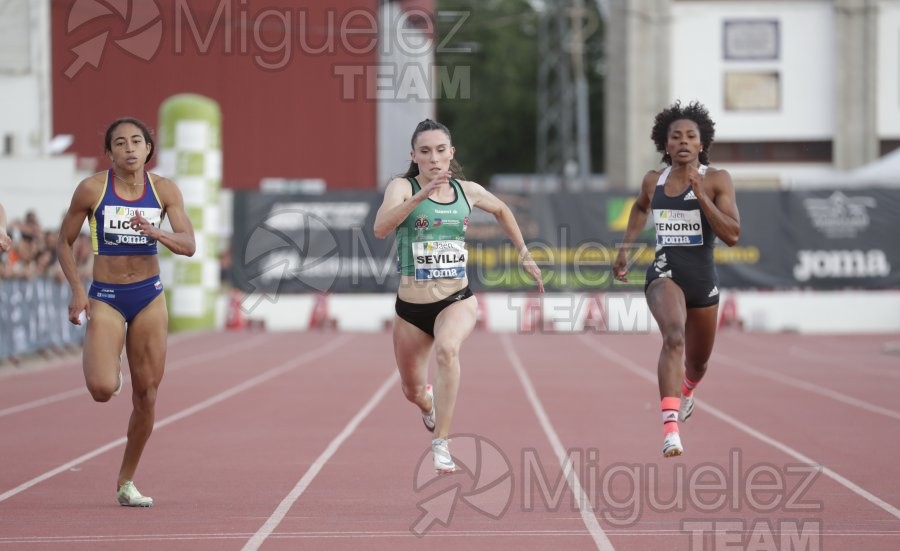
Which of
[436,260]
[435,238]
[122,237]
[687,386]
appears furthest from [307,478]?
[687,386]

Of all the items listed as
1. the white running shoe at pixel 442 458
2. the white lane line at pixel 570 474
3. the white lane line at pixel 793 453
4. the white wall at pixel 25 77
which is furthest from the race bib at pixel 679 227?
the white wall at pixel 25 77

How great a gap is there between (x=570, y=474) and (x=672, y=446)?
1.11 metres

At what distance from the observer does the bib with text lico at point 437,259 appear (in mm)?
8578

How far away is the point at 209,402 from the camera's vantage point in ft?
50.4

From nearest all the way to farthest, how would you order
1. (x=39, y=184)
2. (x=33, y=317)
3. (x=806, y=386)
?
1. (x=806, y=386)
2. (x=33, y=317)
3. (x=39, y=184)

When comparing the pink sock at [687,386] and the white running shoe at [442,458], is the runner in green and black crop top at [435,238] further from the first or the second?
the pink sock at [687,386]

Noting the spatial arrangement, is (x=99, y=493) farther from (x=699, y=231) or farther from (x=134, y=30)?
(x=134, y=30)

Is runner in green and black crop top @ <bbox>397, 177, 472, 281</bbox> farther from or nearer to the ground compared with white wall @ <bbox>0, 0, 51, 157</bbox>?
nearer to the ground

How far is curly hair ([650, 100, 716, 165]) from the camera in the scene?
966 cm

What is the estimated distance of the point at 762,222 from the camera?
103 feet
